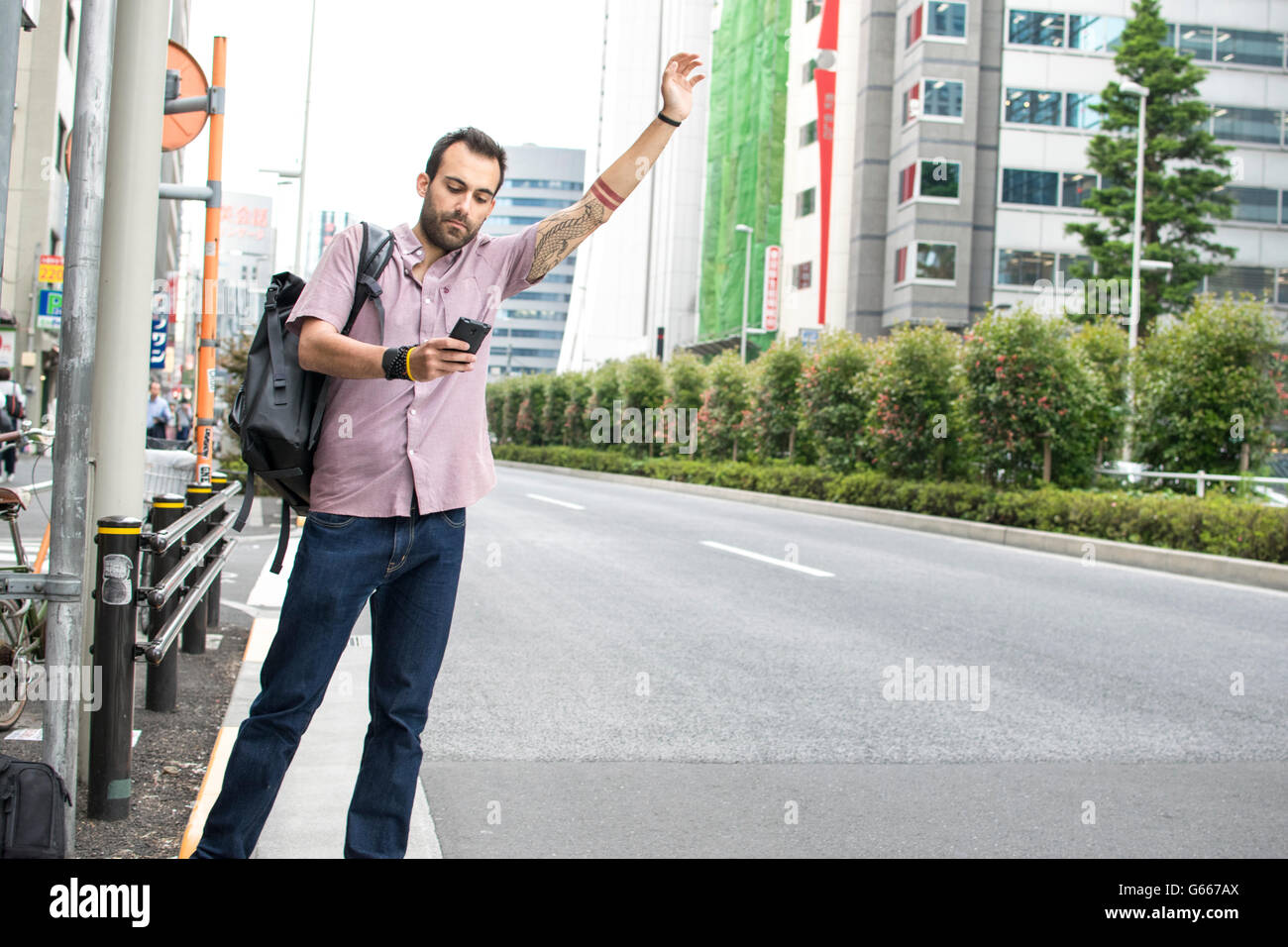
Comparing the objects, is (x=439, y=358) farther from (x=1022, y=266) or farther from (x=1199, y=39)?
(x=1199, y=39)

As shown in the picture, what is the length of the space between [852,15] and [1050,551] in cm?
3828

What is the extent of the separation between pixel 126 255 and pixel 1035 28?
47.5m

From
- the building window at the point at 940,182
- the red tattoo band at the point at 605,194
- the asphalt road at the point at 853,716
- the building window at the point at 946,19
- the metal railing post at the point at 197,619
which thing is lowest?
the asphalt road at the point at 853,716

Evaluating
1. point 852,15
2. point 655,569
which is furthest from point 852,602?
point 852,15

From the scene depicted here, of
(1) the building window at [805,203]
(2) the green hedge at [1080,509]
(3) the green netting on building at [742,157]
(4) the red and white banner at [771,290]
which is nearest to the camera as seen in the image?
(2) the green hedge at [1080,509]

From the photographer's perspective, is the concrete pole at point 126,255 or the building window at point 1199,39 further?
the building window at point 1199,39

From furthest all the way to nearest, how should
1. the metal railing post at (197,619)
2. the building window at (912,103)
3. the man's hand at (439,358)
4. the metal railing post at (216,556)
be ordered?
the building window at (912,103)
the metal railing post at (216,556)
the metal railing post at (197,619)
the man's hand at (439,358)

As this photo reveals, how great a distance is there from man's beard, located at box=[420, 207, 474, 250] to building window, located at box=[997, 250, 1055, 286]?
4484cm

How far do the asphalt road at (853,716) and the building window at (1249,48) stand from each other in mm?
41970

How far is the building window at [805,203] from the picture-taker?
166 ft

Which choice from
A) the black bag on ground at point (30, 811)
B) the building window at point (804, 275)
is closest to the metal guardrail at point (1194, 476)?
the black bag on ground at point (30, 811)

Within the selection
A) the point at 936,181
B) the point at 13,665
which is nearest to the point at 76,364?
the point at 13,665

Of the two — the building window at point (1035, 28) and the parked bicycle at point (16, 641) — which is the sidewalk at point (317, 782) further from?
the building window at point (1035, 28)

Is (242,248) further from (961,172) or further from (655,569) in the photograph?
(655,569)
